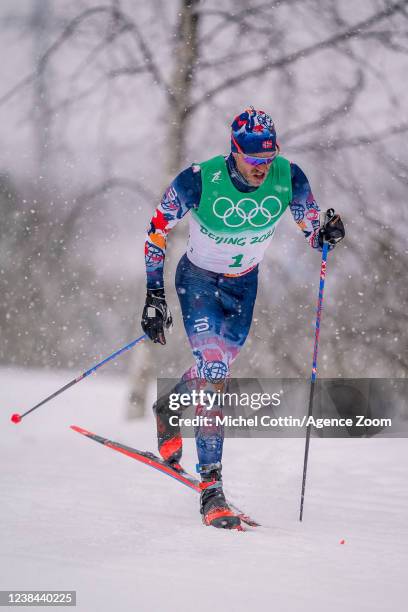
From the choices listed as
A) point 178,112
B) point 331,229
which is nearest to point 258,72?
point 178,112

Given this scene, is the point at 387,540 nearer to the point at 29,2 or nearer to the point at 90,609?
the point at 90,609

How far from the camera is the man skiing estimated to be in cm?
330

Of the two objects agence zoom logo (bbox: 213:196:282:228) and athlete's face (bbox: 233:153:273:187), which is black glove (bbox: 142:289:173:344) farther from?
athlete's face (bbox: 233:153:273:187)

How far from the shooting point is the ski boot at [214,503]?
9.85ft

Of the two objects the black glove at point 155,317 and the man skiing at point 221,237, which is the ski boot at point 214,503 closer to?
the man skiing at point 221,237

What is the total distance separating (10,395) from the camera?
8438 millimetres

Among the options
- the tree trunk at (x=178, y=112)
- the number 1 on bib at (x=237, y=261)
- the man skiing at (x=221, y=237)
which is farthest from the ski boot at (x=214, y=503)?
the tree trunk at (x=178, y=112)

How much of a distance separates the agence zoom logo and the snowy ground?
167 centimetres

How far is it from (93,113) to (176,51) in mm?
1286

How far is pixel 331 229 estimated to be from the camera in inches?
142

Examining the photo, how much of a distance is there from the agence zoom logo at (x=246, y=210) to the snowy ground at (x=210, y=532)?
1674 millimetres

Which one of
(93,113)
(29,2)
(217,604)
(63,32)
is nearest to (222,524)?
(217,604)

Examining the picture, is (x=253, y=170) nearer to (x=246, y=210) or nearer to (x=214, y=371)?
(x=246, y=210)

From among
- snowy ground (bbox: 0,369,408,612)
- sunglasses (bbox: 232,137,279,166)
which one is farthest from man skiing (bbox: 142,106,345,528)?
snowy ground (bbox: 0,369,408,612)
